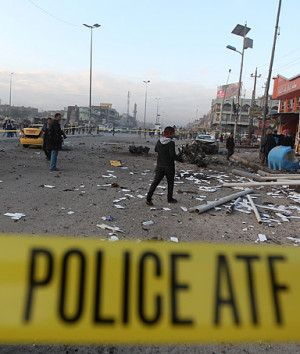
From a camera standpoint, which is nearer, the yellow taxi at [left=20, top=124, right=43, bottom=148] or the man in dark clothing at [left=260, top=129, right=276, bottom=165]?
the man in dark clothing at [left=260, top=129, right=276, bottom=165]

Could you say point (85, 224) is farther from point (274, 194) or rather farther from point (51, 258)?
point (274, 194)

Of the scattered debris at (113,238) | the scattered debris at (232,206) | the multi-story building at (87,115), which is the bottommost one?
the scattered debris at (113,238)

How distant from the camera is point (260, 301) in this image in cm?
109

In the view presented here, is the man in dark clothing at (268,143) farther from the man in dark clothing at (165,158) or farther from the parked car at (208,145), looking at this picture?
the man in dark clothing at (165,158)

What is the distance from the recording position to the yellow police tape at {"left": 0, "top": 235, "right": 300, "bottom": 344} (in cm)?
101

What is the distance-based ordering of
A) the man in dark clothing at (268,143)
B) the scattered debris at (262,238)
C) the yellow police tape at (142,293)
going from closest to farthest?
the yellow police tape at (142,293) → the scattered debris at (262,238) → the man in dark clothing at (268,143)

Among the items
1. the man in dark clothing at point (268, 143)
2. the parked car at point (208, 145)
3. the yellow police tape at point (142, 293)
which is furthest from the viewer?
the parked car at point (208, 145)

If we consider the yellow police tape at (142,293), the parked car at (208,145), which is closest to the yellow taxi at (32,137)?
the parked car at (208,145)

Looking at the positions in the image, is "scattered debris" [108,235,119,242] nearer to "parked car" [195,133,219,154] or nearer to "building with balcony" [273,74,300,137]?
"parked car" [195,133,219,154]

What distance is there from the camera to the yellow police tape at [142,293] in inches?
39.6

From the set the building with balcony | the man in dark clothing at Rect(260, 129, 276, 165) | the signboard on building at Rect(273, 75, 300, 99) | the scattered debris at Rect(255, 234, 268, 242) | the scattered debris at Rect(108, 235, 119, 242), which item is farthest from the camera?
the building with balcony

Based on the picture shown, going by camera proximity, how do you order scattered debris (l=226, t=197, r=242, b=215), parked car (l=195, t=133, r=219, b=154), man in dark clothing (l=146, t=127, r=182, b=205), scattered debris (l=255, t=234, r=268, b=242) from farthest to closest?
parked car (l=195, t=133, r=219, b=154), man in dark clothing (l=146, t=127, r=182, b=205), scattered debris (l=226, t=197, r=242, b=215), scattered debris (l=255, t=234, r=268, b=242)

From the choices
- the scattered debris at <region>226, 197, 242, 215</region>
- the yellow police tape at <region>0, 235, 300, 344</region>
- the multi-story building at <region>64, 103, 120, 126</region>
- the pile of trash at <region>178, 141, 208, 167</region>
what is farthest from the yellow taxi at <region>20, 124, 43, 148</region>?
the multi-story building at <region>64, 103, 120, 126</region>

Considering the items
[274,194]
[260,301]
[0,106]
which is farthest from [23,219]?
[0,106]
